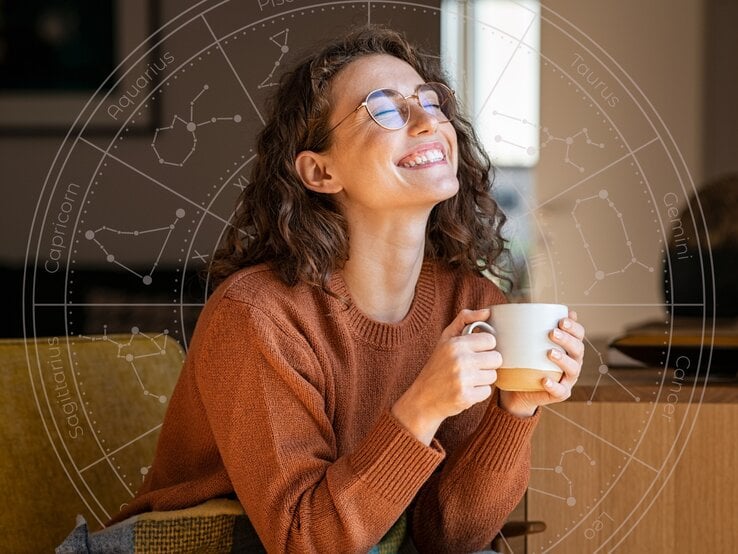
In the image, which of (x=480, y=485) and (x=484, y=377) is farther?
(x=480, y=485)

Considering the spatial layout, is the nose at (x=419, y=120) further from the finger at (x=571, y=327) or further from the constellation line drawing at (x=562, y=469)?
the constellation line drawing at (x=562, y=469)

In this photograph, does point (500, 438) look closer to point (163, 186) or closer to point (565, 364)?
point (565, 364)

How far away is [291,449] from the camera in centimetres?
114

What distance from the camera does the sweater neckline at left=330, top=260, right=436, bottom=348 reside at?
1.30 m

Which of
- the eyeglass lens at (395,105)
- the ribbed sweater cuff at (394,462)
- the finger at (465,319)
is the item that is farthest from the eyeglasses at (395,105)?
the ribbed sweater cuff at (394,462)

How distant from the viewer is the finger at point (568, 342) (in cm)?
107

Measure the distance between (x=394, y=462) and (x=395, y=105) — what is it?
45 centimetres

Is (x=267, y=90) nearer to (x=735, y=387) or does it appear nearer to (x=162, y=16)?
(x=162, y=16)

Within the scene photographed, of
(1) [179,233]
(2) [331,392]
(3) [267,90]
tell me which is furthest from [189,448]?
(3) [267,90]

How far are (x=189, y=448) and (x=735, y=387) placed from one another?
767 mm

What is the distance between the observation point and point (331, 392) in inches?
49.1

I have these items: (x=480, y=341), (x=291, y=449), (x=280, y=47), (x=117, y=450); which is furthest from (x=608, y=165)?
(x=117, y=450)

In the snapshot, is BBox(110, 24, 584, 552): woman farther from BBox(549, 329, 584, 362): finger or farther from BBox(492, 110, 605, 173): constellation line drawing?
BBox(492, 110, 605, 173): constellation line drawing

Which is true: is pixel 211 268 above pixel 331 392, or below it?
above
